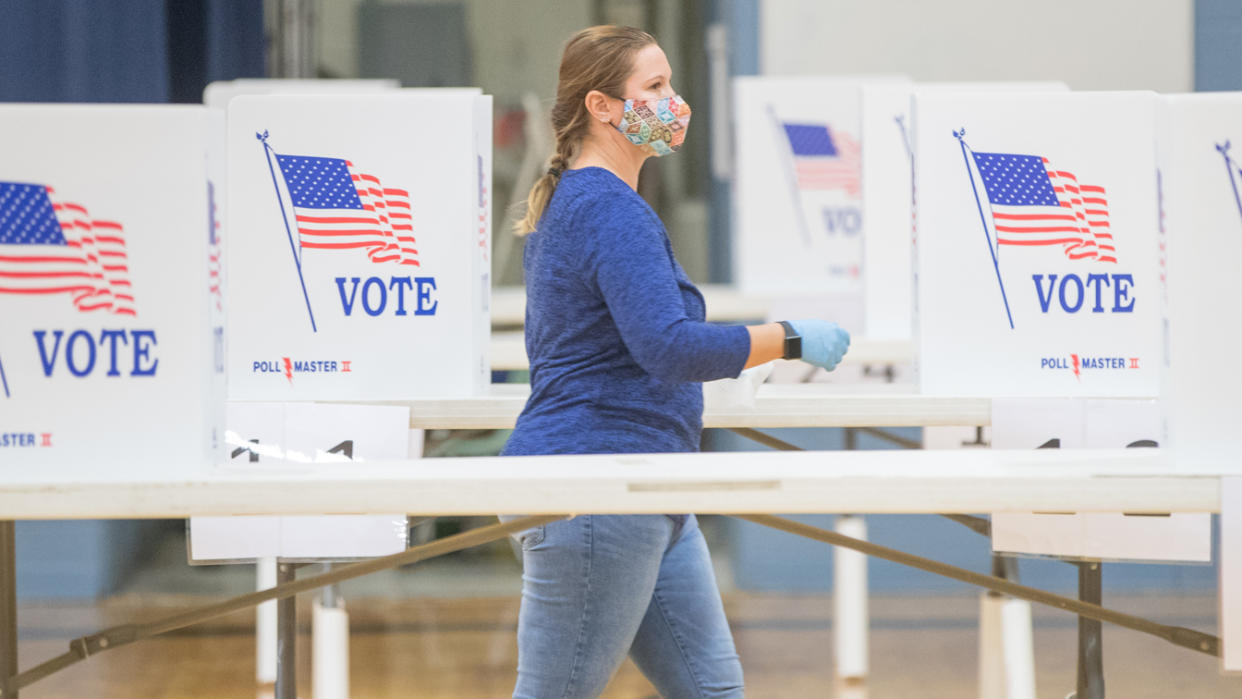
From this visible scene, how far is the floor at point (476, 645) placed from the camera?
9.41ft

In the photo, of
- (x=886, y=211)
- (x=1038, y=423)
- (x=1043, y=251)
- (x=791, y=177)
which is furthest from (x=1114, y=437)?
(x=791, y=177)

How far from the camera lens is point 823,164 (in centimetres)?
349

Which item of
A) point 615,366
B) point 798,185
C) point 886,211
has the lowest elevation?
point 615,366

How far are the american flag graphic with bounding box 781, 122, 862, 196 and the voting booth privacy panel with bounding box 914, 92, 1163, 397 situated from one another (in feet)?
5.68

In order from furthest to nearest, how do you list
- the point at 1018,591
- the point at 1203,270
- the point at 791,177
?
the point at 791,177
the point at 1018,591
the point at 1203,270

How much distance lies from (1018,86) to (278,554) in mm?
1845

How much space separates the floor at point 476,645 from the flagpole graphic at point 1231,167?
178 cm

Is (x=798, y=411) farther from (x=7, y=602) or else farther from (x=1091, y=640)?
(x=7, y=602)

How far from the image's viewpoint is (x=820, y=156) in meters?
3.49

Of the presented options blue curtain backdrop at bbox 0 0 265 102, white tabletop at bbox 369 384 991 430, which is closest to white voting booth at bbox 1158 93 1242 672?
white tabletop at bbox 369 384 991 430

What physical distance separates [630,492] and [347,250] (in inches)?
30.5

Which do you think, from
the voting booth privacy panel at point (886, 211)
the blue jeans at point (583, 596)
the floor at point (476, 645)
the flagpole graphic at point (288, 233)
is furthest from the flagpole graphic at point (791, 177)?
the blue jeans at point (583, 596)

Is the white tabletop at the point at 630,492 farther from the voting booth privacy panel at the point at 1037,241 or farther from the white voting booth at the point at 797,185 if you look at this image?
the white voting booth at the point at 797,185

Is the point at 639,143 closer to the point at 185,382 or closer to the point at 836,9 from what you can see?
the point at 185,382
